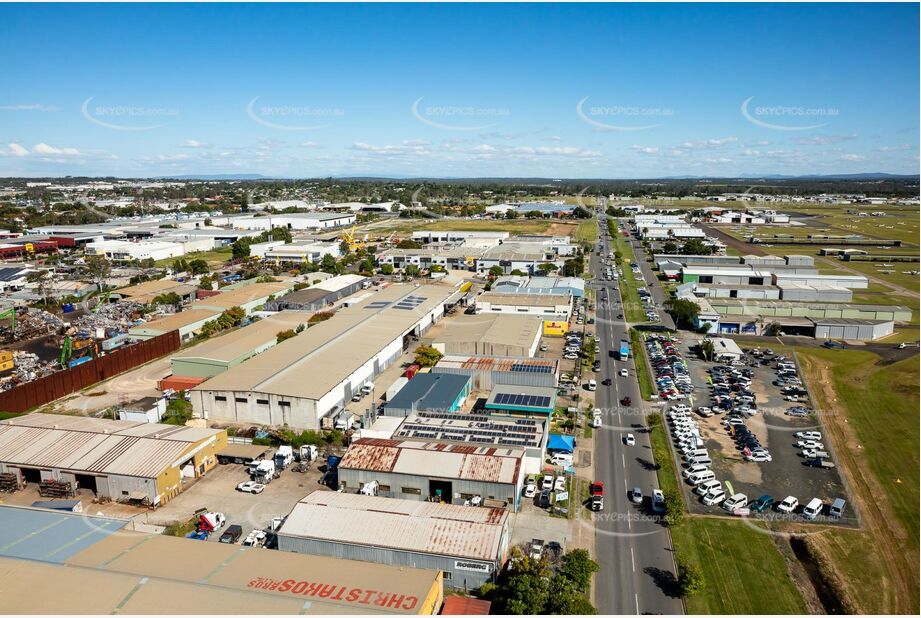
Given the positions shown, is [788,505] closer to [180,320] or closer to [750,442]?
[750,442]

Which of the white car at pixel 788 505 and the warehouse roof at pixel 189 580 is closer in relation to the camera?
the warehouse roof at pixel 189 580

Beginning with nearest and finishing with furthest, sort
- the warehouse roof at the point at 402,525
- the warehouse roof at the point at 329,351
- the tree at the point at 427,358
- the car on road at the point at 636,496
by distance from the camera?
1. the warehouse roof at the point at 402,525
2. the car on road at the point at 636,496
3. the warehouse roof at the point at 329,351
4. the tree at the point at 427,358

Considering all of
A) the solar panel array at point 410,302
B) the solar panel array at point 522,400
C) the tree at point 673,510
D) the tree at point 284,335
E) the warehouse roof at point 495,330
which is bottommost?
the tree at point 673,510

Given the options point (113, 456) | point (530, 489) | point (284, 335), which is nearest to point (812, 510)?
point (530, 489)

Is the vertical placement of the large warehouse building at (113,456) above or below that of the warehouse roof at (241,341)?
below

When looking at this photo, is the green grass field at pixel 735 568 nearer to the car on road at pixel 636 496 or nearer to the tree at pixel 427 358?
the car on road at pixel 636 496

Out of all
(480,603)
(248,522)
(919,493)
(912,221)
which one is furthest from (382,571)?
(912,221)

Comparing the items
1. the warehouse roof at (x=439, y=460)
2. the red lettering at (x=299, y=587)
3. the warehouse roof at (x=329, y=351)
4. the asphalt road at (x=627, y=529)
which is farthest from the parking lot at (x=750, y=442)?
the warehouse roof at (x=329, y=351)
